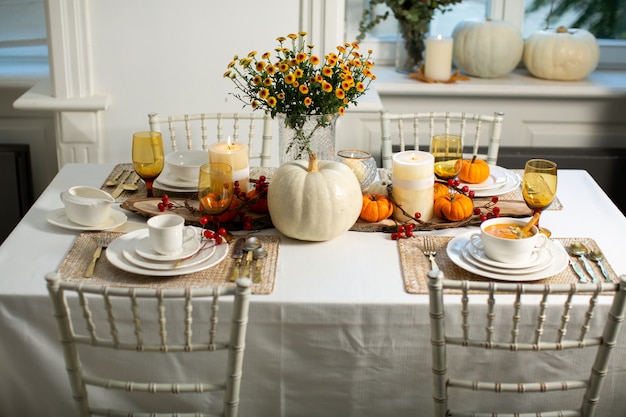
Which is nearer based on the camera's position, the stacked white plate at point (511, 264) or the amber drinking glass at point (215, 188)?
the stacked white plate at point (511, 264)

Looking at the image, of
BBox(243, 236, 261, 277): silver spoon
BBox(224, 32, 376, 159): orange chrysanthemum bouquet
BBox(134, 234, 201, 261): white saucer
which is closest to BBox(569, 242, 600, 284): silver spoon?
BBox(224, 32, 376, 159): orange chrysanthemum bouquet

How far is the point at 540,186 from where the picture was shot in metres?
1.88

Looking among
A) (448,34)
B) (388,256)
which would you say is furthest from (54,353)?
(448,34)

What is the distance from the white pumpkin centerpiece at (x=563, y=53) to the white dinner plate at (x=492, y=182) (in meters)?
1.17

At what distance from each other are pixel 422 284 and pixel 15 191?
7.17 ft

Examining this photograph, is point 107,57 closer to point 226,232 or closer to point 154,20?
point 154,20

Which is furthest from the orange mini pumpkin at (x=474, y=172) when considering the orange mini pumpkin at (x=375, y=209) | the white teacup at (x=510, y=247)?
Result: the white teacup at (x=510, y=247)

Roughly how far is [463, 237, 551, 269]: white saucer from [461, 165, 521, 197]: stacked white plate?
1.28 ft

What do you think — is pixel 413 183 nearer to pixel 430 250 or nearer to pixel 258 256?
pixel 430 250

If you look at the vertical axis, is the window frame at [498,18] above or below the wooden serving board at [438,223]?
above

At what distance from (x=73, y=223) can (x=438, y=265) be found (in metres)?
0.88

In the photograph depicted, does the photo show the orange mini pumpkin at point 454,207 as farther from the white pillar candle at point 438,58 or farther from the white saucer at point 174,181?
the white pillar candle at point 438,58

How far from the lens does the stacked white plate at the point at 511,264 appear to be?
1.65 meters

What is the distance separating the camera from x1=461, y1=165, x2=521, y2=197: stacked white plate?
2.12m
